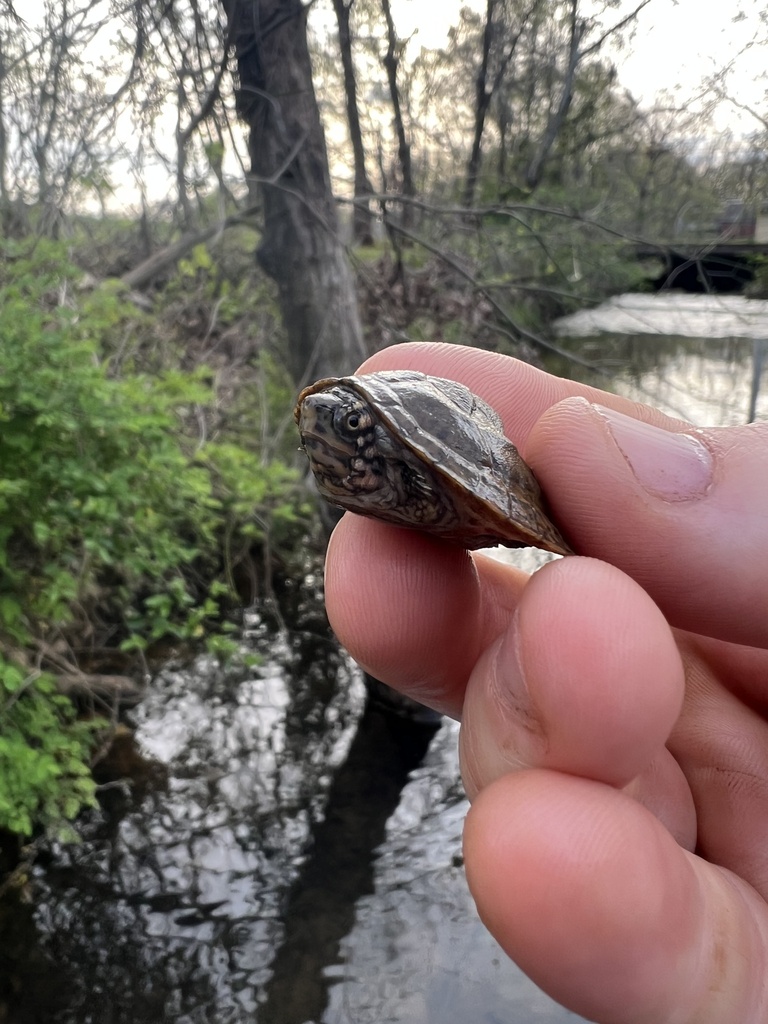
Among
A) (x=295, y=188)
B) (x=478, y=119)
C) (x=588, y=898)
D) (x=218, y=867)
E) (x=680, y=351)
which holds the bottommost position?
(x=218, y=867)

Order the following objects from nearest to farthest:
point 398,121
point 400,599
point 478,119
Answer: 1. point 400,599
2. point 398,121
3. point 478,119

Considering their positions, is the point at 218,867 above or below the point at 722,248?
below

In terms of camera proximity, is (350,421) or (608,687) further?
(350,421)

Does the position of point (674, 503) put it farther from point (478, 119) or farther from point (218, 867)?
point (478, 119)

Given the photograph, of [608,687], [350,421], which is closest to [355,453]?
[350,421]

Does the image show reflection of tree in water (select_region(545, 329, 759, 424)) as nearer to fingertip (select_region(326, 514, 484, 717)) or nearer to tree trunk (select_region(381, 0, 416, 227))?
tree trunk (select_region(381, 0, 416, 227))

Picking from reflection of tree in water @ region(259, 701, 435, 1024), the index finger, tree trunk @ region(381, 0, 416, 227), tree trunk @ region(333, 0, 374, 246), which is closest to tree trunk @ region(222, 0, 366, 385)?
tree trunk @ region(333, 0, 374, 246)

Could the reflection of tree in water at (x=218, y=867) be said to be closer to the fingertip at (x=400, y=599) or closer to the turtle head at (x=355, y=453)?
the fingertip at (x=400, y=599)
